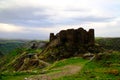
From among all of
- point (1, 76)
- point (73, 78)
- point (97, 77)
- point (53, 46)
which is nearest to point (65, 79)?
point (73, 78)

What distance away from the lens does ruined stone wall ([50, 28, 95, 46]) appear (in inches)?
4390

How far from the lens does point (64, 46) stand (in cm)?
11156

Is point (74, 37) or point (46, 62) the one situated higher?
point (74, 37)

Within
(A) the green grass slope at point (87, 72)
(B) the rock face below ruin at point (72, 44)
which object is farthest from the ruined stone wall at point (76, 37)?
(A) the green grass slope at point (87, 72)

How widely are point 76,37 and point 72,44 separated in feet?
10.7

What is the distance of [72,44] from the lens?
111m

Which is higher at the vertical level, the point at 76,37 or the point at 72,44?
the point at 76,37

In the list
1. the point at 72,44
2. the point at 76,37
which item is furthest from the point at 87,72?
the point at 76,37

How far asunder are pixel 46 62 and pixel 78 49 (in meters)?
12.4

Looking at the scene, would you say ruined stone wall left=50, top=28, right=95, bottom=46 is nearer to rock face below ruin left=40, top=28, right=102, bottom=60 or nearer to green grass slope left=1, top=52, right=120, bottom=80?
rock face below ruin left=40, top=28, right=102, bottom=60

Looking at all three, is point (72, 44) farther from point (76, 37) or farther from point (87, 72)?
point (87, 72)

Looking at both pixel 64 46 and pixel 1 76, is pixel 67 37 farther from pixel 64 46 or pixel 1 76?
pixel 1 76

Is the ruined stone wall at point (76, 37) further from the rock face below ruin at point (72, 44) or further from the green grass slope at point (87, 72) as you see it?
the green grass slope at point (87, 72)

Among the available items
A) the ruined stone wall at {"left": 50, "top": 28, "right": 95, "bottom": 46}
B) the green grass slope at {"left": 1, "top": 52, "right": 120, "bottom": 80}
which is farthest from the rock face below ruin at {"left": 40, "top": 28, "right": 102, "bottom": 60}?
the green grass slope at {"left": 1, "top": 52, "right": 120, "bottom": 80}
